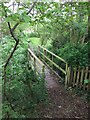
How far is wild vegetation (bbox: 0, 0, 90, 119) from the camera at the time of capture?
1.98 m

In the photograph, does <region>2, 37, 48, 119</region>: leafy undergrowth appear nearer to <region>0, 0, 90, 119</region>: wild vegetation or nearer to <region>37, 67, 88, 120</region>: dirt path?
<region>0, 0, 90, 119</region>: wild vegetation

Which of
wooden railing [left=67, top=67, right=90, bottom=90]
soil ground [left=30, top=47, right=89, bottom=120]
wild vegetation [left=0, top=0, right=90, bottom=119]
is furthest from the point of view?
wooden railing [left=67, top=67, right=90, bottom=90]

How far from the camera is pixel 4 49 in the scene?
368 centimetres

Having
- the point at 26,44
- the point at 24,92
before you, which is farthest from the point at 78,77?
the point at 26,44

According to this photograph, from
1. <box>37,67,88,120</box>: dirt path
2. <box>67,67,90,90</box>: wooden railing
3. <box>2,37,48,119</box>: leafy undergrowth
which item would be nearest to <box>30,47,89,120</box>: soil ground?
<box>37,67,88,120</box>: dirt path

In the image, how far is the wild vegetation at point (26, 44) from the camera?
6.50ft

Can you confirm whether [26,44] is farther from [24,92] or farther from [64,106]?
[64,106]

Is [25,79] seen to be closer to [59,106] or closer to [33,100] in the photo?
[33,100]

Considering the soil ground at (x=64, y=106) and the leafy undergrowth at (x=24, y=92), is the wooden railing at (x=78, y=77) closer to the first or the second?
the soil ground at (x=64, y=106)

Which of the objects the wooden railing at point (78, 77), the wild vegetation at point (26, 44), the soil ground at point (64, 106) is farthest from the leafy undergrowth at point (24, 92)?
the wooden railing at point (78, 77)

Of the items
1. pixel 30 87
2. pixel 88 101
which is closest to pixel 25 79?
pixel 30 87

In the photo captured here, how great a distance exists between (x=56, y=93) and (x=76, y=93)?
0.47 meters

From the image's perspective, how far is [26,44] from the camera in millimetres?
2312

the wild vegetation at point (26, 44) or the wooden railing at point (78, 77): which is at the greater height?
the wild vegetation at point (26, 44)
